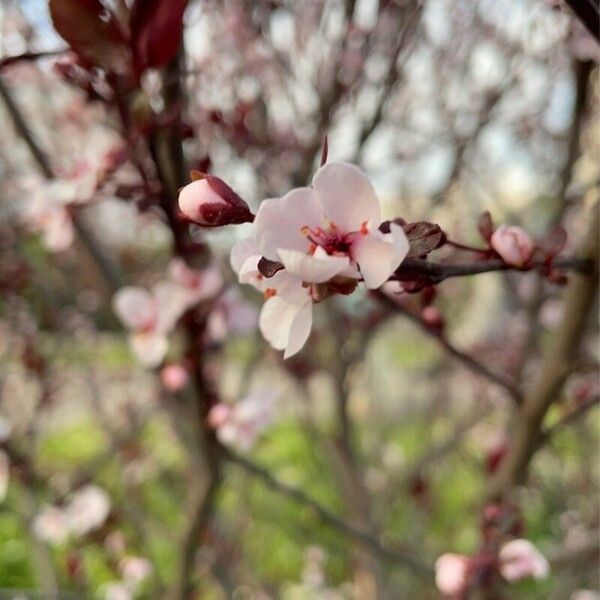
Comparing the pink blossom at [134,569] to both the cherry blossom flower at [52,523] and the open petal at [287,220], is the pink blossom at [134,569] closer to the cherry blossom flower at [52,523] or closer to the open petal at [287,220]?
the cherry blossom flower at [52,523]

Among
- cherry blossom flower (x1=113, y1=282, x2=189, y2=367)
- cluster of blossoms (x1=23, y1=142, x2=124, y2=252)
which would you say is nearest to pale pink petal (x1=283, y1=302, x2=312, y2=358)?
cluster of blossoms (x1=23, y1=142, x2=124, y2=252)

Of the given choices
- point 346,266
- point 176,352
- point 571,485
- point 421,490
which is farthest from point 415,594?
point 346,266

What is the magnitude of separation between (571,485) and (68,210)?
119 inches

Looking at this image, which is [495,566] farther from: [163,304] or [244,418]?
[163,304]

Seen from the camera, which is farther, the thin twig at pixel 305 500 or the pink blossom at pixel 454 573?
the thin twig at pixel 305 500

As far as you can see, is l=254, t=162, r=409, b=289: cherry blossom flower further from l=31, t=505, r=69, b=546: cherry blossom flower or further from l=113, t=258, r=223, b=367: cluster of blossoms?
l=31, t=505, r=69, b=546: cherry blossom flower

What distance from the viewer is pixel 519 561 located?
0.89m

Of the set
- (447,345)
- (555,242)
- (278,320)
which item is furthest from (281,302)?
(447,345)

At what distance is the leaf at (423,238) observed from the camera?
43 centimetres

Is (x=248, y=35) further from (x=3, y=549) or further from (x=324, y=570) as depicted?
(x=3, y=549)

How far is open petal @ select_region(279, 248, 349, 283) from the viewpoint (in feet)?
1.27

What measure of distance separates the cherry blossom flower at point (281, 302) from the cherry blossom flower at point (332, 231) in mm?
16

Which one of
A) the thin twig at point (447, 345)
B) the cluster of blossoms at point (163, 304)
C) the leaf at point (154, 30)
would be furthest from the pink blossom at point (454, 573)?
the leaf at point (154, 30)

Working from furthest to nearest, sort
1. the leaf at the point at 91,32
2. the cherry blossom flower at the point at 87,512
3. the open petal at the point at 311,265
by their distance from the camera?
the cherry blossom flower at the point at 87,512
the leaf at the point at 91,32
the open petal at the point at 311,265
